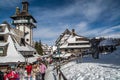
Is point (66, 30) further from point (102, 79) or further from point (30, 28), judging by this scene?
point (102, 79)

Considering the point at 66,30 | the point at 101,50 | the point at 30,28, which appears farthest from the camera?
the point at 66,30

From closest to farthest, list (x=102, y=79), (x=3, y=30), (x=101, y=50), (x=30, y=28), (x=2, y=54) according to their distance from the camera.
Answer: (x=102, y=79) < (x=101, y=50) < (x=2, y=54) < (x=3, y=30) < (x=30, y=28)

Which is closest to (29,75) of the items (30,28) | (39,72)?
(39,72)

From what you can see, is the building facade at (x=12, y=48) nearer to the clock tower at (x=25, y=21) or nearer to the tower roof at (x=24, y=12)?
the clock tower at (x=25, y=21)

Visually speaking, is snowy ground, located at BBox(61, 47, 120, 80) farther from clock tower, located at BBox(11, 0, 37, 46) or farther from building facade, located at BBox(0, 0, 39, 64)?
clock tower, located at BBox(11, 0, 37, 46)

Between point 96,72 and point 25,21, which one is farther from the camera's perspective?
point 25,21

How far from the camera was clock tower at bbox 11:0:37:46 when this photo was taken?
67000 mm

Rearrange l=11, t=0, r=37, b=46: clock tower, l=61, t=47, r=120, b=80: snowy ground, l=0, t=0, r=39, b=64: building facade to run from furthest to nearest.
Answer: l=11, t=0, r=37, b=46: clock tower < l=0, t=0, r=39, b=64: building facade < l=61, t=47, r=120, b=80: snowy ground

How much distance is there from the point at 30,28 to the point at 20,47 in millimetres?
19914

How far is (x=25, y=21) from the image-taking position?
225ft

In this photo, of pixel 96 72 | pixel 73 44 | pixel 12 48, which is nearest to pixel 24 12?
pixel 73 44

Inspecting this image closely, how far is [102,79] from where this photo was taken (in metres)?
12.8

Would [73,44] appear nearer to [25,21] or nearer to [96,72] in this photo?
[25,21]

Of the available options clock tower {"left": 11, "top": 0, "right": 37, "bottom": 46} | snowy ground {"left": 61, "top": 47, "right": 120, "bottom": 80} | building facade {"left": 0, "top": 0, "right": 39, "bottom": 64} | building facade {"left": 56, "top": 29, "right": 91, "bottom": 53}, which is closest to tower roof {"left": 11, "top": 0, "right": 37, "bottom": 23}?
clock tower {"left": 11, "top": 0, "right": 37, "bottom": 46}
